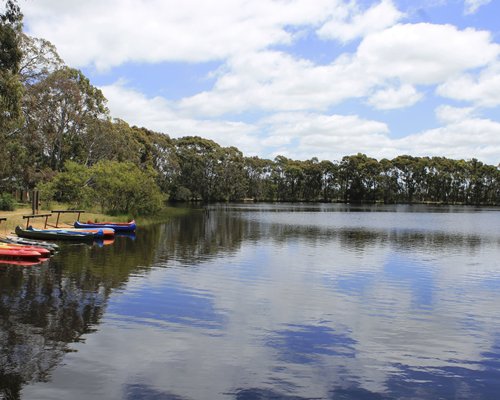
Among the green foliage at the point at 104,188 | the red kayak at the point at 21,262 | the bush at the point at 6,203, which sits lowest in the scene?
the red kayak at the point at 21,262

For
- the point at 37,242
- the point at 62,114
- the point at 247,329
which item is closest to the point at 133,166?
the point at 62,114

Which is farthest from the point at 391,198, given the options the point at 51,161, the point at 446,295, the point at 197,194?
the point at 446,295

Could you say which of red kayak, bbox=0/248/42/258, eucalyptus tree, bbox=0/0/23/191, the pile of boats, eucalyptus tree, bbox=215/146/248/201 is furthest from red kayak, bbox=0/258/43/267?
eucalyptus tree, bbox=215/146/248/201

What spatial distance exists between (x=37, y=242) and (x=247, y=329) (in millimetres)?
17754

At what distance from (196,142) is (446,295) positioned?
113157 mm

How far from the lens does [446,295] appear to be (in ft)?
62.2

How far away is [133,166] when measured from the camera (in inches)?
2157

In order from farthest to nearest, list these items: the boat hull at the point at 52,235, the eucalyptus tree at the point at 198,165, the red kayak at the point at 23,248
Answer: the eucalyptus tree at the point at 198,165 → the boat hull at the point at 52,235 → the red kayak at the point at 23,248

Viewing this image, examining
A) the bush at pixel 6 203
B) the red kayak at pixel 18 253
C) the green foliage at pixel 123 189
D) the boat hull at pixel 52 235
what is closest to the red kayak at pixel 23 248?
the red kayak at pixel 18 253

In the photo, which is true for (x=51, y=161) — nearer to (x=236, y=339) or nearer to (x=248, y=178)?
(x=236, y=339)

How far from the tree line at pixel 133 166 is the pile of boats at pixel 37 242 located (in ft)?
23.5

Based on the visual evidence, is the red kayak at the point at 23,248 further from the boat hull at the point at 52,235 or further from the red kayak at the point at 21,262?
the boat hull at the point at 52,235

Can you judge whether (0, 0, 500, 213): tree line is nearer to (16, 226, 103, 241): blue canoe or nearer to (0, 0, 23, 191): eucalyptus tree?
(0, 0, 23, 191): eucalyptus tree

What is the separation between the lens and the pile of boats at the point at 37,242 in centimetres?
2370
